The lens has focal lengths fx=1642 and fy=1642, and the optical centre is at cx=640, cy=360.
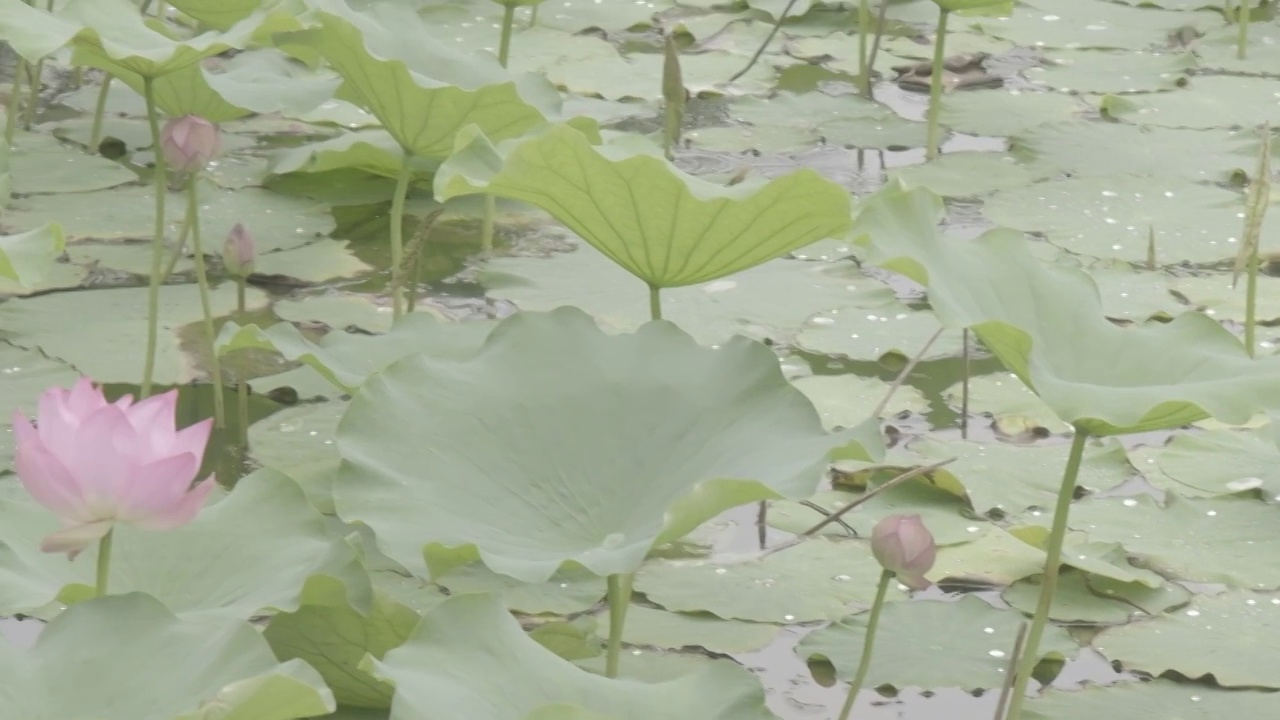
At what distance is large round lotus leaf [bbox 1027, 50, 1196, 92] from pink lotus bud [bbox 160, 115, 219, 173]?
170cm

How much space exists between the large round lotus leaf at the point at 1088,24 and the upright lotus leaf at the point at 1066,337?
1.90m

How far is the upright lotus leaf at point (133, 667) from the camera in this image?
34.3 inches

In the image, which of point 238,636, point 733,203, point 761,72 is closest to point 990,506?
point 733,203

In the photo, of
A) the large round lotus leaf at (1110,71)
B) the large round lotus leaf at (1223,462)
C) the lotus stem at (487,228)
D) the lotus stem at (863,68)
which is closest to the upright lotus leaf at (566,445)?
the large round lotus leaf at (1223,462)

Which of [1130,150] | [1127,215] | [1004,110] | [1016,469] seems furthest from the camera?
[1004,110]

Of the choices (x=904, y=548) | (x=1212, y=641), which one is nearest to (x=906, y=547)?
(x=904, y=548)

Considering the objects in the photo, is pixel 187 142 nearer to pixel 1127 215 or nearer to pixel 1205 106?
pixel 1127 215

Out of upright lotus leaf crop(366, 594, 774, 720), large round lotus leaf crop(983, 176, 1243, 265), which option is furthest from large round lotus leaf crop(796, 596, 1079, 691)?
large round lotus leaf crop(983, 176, 1243, 265)

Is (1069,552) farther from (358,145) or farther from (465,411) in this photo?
(358,145)

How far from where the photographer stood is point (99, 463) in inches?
35.9

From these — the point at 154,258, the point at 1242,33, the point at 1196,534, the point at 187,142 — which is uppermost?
the point at 187,142

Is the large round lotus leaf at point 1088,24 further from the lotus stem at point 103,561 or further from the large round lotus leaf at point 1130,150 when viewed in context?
the lotus stem at point 103,561

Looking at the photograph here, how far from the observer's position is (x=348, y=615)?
1064 mm

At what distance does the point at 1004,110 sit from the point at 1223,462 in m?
1.17
